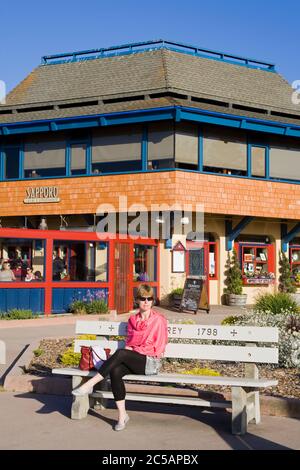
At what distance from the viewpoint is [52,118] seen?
2509 centimetres

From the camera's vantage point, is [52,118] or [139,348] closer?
[139,348]

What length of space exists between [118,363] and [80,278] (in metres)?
13.4

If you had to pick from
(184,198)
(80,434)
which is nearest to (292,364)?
(80,434)

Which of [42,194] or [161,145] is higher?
[161,145]

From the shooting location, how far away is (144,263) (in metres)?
23.0

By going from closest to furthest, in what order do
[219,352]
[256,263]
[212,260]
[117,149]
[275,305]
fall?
[219,352] → [275,305] → [117,149] → [212,260] → [256,263]

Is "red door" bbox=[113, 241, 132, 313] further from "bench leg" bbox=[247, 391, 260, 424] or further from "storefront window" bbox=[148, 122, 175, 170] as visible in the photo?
"bench leg" bbox=[247, 391, 260, 424]

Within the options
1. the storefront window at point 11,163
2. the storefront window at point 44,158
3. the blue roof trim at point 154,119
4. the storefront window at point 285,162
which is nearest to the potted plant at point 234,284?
the storefront window at point 285,162

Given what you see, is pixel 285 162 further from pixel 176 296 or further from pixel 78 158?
pixel 78 158

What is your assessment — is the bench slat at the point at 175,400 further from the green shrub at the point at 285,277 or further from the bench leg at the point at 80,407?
the green shrub at the point at 285,277

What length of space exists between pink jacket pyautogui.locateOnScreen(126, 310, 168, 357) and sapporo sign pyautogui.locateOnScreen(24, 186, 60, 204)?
58.9 feet

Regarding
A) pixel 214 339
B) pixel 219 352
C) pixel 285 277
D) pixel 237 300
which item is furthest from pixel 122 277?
pixel 219 352

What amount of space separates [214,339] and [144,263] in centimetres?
1501
